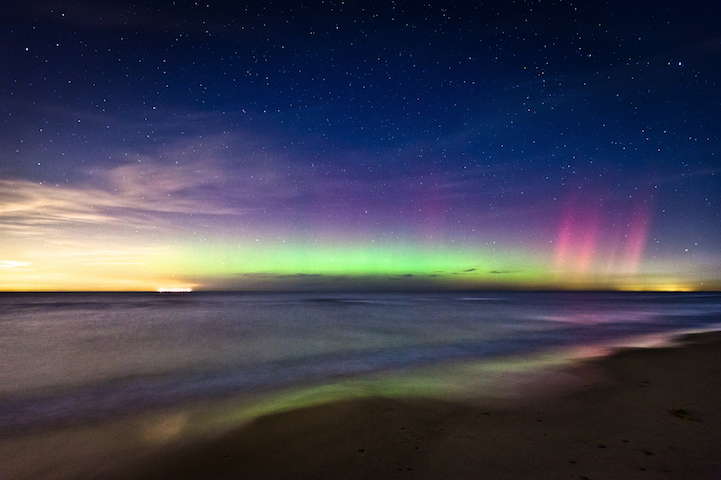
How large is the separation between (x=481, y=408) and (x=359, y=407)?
1918 millimetres

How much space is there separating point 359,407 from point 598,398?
12.6 ft

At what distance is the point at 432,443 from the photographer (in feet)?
14.4

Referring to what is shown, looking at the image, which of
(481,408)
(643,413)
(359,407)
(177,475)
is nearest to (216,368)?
(359,407)

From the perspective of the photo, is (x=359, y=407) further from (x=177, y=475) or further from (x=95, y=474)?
(x=95, y=474)

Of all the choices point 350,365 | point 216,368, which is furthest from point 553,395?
point 216,368

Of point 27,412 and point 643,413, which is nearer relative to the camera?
point 643,413

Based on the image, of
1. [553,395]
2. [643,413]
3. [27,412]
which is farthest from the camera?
[27,412]

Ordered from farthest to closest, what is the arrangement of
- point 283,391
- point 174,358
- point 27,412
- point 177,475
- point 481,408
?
1. point 174,358
2. point 283,391
3. point 27,412
4. point 481,408
5. point 177,475

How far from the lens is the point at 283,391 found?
816 centimetres

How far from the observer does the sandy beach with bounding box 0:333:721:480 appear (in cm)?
373

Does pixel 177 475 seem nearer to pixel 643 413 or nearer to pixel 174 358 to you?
pixel 643 413

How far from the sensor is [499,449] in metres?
4.10

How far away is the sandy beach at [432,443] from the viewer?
147 inches

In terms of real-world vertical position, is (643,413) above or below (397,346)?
above
